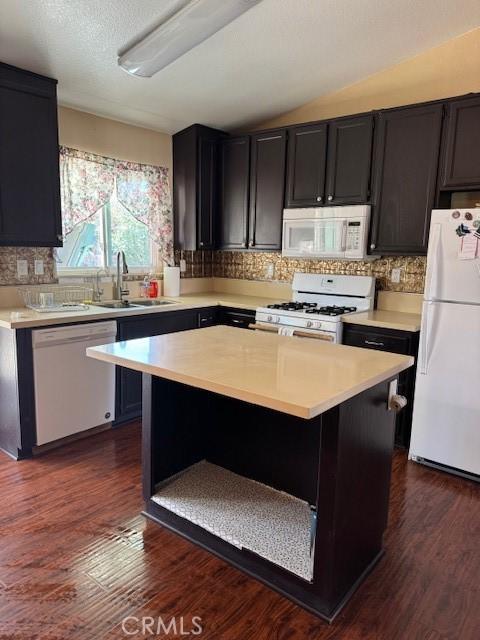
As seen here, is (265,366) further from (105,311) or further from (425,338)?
(105,311)

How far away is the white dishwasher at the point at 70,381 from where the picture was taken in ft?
9.23

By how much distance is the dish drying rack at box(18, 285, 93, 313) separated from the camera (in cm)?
316

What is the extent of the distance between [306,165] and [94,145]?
1.74 meters

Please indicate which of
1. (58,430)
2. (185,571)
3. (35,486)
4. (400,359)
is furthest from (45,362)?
(400,359)

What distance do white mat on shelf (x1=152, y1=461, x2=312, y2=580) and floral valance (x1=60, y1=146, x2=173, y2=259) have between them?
7.36 ft

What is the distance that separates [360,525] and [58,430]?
6.74ft

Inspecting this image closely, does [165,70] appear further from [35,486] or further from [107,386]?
[35,486]

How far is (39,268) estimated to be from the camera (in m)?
3.36

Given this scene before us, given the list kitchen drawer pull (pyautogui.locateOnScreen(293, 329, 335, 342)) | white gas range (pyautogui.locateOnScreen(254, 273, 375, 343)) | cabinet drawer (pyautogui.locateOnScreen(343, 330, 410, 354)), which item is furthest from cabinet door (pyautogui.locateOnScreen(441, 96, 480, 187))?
kitchen drawer pull (pyautogui.locateOnScreen(293, 329, 335, 342))

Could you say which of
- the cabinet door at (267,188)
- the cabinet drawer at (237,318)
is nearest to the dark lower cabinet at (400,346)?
the cabinet drawer at (237,318)

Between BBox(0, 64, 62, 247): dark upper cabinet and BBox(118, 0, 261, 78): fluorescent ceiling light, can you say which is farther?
BBox(0, 64, 62, 247): dark upper cabinet

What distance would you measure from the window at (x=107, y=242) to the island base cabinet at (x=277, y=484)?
6.40 feet

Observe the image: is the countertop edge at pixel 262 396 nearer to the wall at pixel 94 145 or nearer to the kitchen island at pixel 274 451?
the kitchen island at pixel 274 451

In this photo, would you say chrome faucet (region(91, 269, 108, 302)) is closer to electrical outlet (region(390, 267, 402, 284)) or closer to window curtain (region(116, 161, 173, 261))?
window curtain (region(116, 161, 173, 261))
